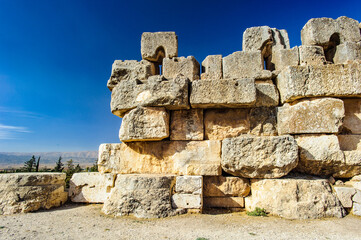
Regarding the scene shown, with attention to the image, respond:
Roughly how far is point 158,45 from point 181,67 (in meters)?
0.79

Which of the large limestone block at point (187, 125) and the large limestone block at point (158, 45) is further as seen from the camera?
the large limestone block at point (158, 45)

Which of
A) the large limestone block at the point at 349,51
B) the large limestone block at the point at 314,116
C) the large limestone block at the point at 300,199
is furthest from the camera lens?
the large limestone block at the point at 349,51

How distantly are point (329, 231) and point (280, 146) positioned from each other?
4.14ft

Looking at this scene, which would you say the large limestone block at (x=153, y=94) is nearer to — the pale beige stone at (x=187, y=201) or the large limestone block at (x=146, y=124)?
the large limestone block at (x=146, y=124)

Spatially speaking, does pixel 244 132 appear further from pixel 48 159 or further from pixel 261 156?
pixel 48 159

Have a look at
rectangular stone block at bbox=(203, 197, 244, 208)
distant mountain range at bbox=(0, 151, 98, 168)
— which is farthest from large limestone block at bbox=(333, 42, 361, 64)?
distant mountain range at bbox=(0, 151, 98, 168)

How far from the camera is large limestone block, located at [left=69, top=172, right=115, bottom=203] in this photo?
4348mm

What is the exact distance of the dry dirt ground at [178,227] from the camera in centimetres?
270

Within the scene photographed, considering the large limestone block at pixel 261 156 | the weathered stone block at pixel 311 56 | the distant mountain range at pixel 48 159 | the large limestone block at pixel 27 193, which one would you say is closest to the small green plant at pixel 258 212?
the large limestone block at pixel 261 156

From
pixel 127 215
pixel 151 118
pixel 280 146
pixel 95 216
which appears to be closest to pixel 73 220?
pixel 95 216

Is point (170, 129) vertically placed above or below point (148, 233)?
above

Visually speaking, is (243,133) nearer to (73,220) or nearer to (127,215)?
(127,215)

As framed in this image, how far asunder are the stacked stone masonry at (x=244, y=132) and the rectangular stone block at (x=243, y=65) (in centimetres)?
2

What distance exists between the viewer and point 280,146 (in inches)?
135
